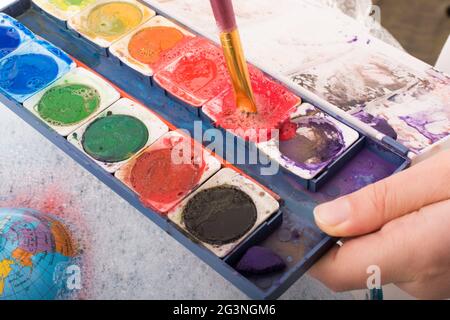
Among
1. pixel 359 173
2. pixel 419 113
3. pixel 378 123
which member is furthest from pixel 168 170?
pixel 419 113

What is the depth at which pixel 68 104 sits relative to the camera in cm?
118

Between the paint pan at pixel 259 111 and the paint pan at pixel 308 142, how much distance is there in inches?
0.7

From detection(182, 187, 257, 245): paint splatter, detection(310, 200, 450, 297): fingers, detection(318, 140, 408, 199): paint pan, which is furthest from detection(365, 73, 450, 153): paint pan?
detection(182, 187, 257, 245): paint splatter

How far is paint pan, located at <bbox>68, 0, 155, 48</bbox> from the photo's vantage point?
1273 millimetres

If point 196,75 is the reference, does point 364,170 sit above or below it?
below

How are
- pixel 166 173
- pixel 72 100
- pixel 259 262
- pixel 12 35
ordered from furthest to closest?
1. pixel 12 35
2. pixel 72 100
3. pixel 166 173
4. pixel 259 262

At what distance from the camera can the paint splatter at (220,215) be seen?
1000 mm

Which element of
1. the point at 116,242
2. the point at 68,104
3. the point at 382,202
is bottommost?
the point at 116,242

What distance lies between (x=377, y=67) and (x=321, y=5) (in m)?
0.25

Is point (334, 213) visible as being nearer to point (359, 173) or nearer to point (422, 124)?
point (359, 173)

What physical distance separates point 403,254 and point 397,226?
0.15 ft

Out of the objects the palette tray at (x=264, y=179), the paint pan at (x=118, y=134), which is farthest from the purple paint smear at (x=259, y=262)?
the paint pan at (x=118, y=134)

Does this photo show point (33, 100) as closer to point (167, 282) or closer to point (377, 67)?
point (167, 282)
